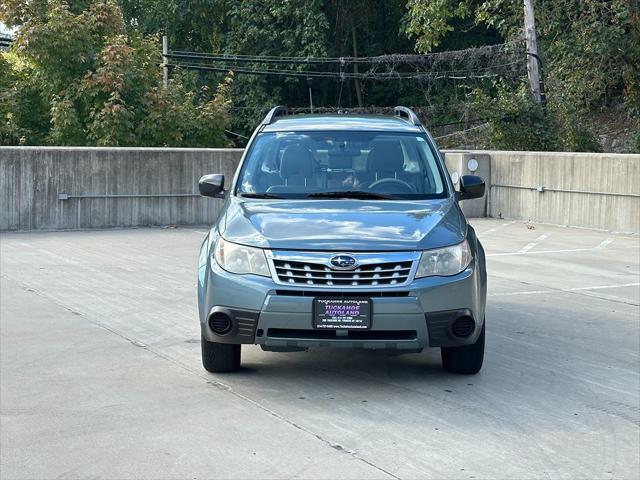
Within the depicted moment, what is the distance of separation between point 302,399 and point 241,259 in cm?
98

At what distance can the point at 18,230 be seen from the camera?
1789cm

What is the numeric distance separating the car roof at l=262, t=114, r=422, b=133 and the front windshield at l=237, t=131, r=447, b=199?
67mm

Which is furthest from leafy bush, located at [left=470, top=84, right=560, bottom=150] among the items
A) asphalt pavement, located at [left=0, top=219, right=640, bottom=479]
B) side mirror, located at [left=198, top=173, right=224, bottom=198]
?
side mirror, located at [left=198, top=173, right=224, bottom=198]

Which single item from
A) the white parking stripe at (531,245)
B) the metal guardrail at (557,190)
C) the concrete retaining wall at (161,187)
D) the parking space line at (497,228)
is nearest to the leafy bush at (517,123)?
the metal guardrail at (557,190)

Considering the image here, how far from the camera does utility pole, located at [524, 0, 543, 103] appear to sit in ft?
97.4

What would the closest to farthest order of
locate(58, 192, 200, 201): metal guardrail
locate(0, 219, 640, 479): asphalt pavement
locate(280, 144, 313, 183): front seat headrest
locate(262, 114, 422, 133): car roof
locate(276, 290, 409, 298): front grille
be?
locate(0, 219, 640, 479): asphalt pavement
locate(276, 290, 409, 298): front grille
locate(280, 144, 313, 183): front seat headrest
locate(262, 114, 422, 133): car roof
locate(58, 192, 200, 201): metal guardrail

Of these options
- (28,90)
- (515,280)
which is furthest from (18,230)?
(515,280)

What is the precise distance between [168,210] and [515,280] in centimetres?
824

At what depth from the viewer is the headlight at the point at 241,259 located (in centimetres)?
705

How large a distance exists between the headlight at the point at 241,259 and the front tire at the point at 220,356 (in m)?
0.61

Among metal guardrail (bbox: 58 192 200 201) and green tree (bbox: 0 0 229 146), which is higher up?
green tree (bbox: 0 0 229 146)

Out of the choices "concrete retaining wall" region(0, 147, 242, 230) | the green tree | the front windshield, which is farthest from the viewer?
the green tree

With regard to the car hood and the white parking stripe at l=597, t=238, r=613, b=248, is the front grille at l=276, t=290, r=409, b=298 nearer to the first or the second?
the car hood

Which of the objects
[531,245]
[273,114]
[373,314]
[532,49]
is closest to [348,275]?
[373,314]
